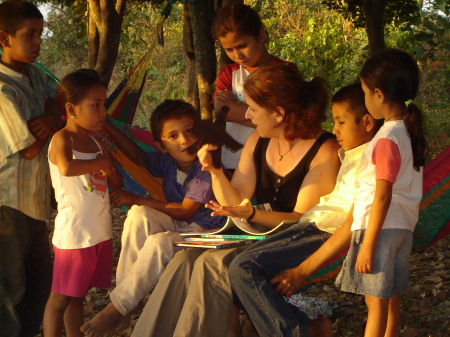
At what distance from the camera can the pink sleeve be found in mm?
2309

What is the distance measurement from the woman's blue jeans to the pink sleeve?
1.45 ft

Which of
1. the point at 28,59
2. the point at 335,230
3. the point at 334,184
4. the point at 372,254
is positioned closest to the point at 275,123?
the point at 334,184

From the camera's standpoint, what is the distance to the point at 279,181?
291cm

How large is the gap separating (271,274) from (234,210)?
0.33 m

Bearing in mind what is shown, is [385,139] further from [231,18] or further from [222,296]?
[231,18]

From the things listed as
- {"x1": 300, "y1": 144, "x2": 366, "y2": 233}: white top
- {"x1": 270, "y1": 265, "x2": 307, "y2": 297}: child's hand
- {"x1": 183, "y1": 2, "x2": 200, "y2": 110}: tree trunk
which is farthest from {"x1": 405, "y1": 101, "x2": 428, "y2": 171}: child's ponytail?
{"x1": 183, "y1": 2, "x2": 200, "y2": 110}: tree trunk

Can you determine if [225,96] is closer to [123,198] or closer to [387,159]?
[123,198]

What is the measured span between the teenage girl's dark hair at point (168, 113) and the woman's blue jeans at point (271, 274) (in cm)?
86

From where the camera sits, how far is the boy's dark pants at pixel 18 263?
295 cm

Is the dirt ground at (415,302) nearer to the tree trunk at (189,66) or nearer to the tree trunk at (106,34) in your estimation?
the tree trunk at (106,34)

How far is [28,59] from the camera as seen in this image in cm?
300

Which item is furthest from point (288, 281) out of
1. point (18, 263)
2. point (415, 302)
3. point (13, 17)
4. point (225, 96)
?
point (13, 17)

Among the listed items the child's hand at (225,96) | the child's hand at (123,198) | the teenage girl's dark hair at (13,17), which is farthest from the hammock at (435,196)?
the teenage girl's dark hair at (13,17)

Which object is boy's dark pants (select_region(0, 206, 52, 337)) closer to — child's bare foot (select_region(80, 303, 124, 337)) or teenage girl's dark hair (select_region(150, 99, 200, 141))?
child's bare foot (select_region(80, 303, 124, 337))
